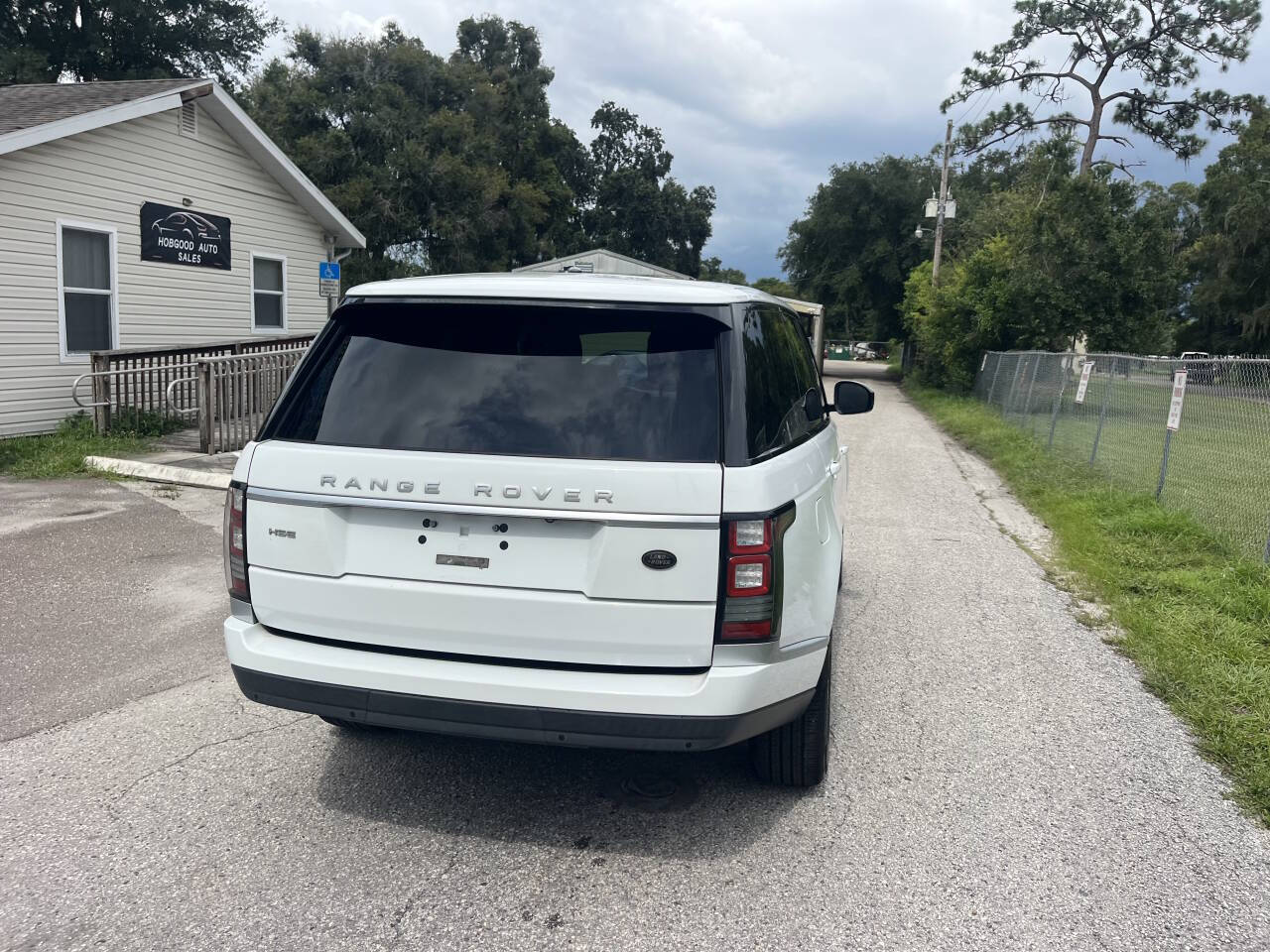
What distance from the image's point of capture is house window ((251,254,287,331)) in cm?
1590

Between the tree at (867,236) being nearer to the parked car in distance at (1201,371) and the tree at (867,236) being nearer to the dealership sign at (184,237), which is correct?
the dealership sign at (184,237)

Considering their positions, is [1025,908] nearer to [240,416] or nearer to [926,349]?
[240,416]

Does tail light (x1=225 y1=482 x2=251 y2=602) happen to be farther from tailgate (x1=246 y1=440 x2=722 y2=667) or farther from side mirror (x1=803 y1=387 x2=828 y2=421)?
side mirror (x1=803 y1=387 x2=828 y2=421)

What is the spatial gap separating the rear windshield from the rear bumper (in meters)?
0.69

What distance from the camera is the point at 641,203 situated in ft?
185

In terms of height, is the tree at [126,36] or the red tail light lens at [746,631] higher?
the tree at [126,36]

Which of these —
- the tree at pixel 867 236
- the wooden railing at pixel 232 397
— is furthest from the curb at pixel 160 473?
the tree at pixel 867 236

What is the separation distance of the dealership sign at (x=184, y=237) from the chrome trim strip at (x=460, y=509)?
1215 cm

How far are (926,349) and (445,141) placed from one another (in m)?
17.6

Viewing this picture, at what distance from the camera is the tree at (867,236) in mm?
43688

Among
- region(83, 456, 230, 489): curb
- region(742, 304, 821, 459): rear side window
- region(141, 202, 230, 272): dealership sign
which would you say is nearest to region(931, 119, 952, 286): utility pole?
region(141, 202, 230, 272): dealership sign

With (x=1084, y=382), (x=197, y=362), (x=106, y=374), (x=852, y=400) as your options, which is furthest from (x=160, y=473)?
(x=1084, y=382)

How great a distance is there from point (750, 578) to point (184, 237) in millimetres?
13662

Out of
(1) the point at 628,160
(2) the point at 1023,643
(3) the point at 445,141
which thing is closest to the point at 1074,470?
(2) the point at 1023,643
